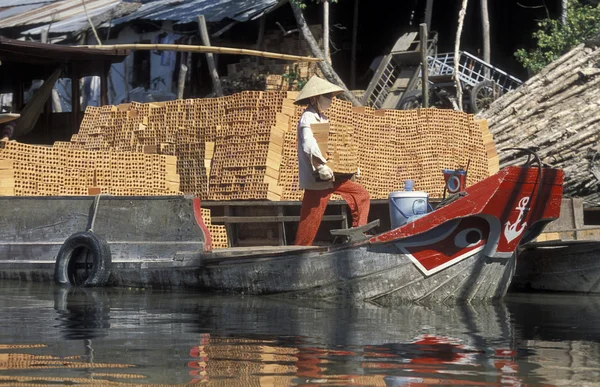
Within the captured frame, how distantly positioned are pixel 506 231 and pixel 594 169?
4228 mm

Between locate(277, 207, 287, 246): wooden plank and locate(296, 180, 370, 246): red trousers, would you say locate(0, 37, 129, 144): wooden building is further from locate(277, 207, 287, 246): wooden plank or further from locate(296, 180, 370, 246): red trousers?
locate(296, 180, 370, 246): red trousers

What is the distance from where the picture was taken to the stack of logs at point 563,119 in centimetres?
1346

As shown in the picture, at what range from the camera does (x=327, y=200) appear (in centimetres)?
993

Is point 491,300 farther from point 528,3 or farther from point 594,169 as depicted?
point 528,3

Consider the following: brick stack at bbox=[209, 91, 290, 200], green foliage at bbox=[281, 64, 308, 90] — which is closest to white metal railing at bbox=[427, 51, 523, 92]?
green foliage at bbox=[281, 64, 308, 90]

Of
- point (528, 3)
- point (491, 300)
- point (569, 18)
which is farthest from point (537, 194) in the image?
point (528, 3)

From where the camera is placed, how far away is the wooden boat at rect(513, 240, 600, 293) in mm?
10680

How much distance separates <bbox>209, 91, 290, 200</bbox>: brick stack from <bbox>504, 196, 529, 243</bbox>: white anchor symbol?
3200mm

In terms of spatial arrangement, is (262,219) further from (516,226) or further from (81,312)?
(81,312)

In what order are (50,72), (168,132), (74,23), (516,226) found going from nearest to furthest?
(516,226)
(168,132)
(50,72)
(74,23)

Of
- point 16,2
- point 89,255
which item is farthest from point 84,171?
point 16,2

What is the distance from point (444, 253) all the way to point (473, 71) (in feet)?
31.4

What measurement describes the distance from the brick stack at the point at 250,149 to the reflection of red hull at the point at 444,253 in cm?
231

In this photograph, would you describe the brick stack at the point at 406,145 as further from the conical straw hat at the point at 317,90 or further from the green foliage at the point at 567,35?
the green foliage at the point at 567,35
